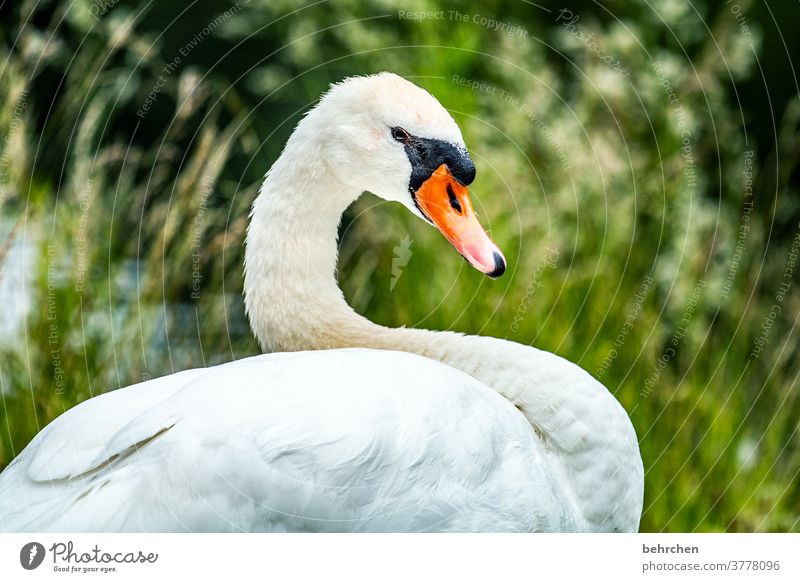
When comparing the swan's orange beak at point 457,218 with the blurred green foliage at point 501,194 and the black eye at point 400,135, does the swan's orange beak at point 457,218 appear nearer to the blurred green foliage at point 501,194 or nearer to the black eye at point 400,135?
the black eye at point 400,135

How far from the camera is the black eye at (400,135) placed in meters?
1.36

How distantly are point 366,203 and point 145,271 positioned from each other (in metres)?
0.40

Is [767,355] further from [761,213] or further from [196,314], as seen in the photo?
[196,314]

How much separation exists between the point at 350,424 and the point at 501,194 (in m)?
0.75

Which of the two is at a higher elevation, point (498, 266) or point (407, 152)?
point (407, 152)

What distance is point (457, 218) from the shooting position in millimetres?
1346

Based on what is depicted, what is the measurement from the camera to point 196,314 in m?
1.72

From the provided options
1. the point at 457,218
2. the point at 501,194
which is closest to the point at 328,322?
the point at 457,218

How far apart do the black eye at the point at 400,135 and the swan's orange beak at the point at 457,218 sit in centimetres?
6

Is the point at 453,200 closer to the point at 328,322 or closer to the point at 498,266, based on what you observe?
the point at 498,266

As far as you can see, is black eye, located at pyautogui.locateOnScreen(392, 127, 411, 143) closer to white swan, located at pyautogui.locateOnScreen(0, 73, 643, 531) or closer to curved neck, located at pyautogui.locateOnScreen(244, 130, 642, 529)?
white swan, located at pyautogui.locateOnScreen(0, 73, 643, 531)

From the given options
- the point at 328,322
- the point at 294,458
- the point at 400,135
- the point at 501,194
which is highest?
the point at 400,135

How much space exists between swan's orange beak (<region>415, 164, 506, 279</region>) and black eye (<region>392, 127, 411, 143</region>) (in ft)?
0.19

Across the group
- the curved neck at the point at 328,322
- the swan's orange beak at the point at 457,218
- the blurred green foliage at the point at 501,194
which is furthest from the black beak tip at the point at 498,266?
the blurred green foliage at the point at 501,194
